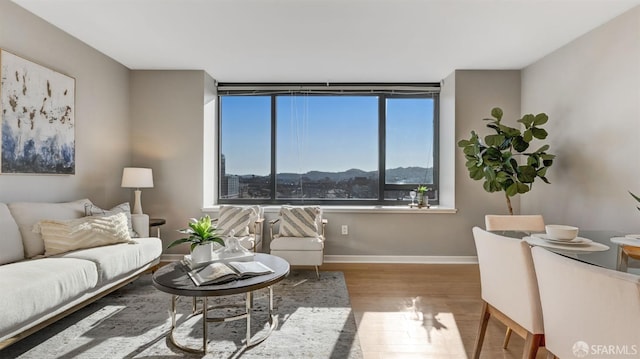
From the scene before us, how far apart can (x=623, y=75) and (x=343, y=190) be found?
317cm

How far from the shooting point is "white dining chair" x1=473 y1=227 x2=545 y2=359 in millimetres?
1499

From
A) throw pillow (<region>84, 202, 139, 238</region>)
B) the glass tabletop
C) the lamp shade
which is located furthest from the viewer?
the lamp shade

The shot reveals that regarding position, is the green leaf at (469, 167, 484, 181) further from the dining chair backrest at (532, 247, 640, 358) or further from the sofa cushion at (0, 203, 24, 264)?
the sofa cushion at (0, 203, 24, 264)

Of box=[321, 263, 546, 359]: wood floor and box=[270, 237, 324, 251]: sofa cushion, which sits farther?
box=[270, 237, 324, 251]: sofa cushion

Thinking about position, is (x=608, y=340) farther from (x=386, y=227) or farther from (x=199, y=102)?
(x=199, y=102)

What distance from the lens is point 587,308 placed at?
1147 mm

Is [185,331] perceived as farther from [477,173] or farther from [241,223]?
[477,173]

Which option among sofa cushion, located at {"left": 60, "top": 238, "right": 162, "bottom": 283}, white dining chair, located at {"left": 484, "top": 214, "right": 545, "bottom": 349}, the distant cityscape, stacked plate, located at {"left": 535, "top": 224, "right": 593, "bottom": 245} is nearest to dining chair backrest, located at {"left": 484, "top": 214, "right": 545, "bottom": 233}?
white dining chair, located at {"left": 484, "top": 214, "right": 545, "bottom": 349}

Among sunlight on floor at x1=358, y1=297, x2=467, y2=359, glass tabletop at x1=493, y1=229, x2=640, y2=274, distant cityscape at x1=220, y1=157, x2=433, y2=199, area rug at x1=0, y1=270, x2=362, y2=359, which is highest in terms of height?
distant cityscape at x1=220, y1=157, x2=433, y2=199

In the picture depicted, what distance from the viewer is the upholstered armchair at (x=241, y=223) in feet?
12.4

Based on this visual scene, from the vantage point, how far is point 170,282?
2051mm

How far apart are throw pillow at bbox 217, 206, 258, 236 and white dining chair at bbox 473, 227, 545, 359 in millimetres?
2690

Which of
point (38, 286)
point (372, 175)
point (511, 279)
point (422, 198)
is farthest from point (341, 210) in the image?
point (38, 286)

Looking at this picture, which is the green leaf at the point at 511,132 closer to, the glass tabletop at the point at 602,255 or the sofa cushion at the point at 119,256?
the glass tabletop at the point at 602,255
